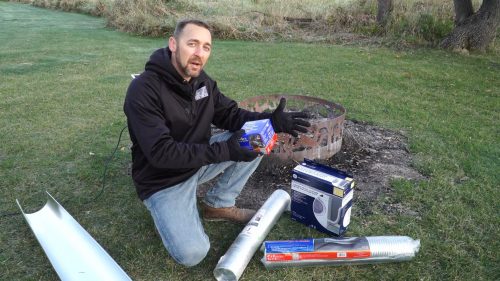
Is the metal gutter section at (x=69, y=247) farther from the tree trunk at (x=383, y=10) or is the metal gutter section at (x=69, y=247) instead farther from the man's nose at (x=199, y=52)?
the tree trunk at (x=383, y=10)

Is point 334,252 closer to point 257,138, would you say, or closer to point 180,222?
point 257,138

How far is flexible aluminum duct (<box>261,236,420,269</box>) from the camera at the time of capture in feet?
8.13

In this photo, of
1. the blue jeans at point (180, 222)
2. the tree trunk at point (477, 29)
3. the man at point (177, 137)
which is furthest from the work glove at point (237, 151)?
the tree trunk at point (477, 29)

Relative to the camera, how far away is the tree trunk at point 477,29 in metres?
8.14

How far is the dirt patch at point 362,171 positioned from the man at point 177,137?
674 millimetres

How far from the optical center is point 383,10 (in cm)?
1007

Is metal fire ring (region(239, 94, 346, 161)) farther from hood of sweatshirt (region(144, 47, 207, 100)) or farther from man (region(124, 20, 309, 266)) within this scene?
hood of sweatshirt (region(144, 47, 207, 100))

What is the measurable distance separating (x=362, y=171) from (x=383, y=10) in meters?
7.73

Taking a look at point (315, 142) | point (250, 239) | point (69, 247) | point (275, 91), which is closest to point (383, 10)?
point (275, 91)

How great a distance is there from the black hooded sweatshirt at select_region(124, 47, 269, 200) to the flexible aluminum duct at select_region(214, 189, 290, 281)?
542mm

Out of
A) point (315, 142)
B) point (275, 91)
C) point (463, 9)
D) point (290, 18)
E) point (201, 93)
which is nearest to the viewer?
point (201, 93)

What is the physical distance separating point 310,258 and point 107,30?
1195cm

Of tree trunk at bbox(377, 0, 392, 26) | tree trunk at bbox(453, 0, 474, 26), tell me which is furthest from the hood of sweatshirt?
tree trunk at bbox(377, 0, 392, 26)

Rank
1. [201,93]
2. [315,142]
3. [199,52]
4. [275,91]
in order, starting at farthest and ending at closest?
1. [275,91]
2. [315,142]
3. [201,93]
4. [199,52]
